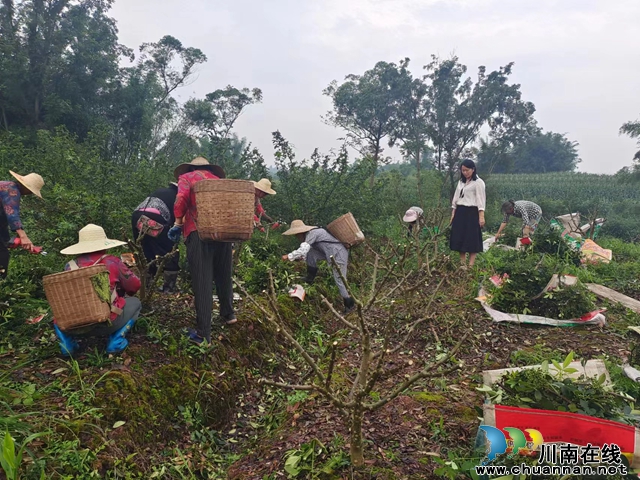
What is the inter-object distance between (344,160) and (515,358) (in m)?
4.80

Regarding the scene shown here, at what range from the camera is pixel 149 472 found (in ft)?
7.75

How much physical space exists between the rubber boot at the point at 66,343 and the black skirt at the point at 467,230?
4905 millimetres

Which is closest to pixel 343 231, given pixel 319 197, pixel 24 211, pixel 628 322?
pixel 319 197

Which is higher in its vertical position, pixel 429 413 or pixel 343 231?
pixel 343 231

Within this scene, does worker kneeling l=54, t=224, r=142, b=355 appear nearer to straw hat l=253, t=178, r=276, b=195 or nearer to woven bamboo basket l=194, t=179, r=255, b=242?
woven bamboo basket l=194, t=179, r=255, b=242

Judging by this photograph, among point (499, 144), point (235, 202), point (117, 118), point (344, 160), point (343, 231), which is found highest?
point (117, 118)

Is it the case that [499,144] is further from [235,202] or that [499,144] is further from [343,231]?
[235,202]

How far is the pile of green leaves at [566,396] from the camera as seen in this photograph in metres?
2.24

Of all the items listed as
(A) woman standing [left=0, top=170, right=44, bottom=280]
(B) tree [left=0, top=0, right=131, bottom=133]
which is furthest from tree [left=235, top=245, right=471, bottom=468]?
(B) tree [left=0, top=0, right=131, bottom=133]

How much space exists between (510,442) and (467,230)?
4192 mm

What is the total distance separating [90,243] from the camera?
2.98 metres

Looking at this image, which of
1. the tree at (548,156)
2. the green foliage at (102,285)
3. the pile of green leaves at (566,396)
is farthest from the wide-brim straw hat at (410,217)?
the tree at (548,156)

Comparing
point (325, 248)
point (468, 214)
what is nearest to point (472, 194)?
point (468, 214)

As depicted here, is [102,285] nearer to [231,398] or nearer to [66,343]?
[66,343]
